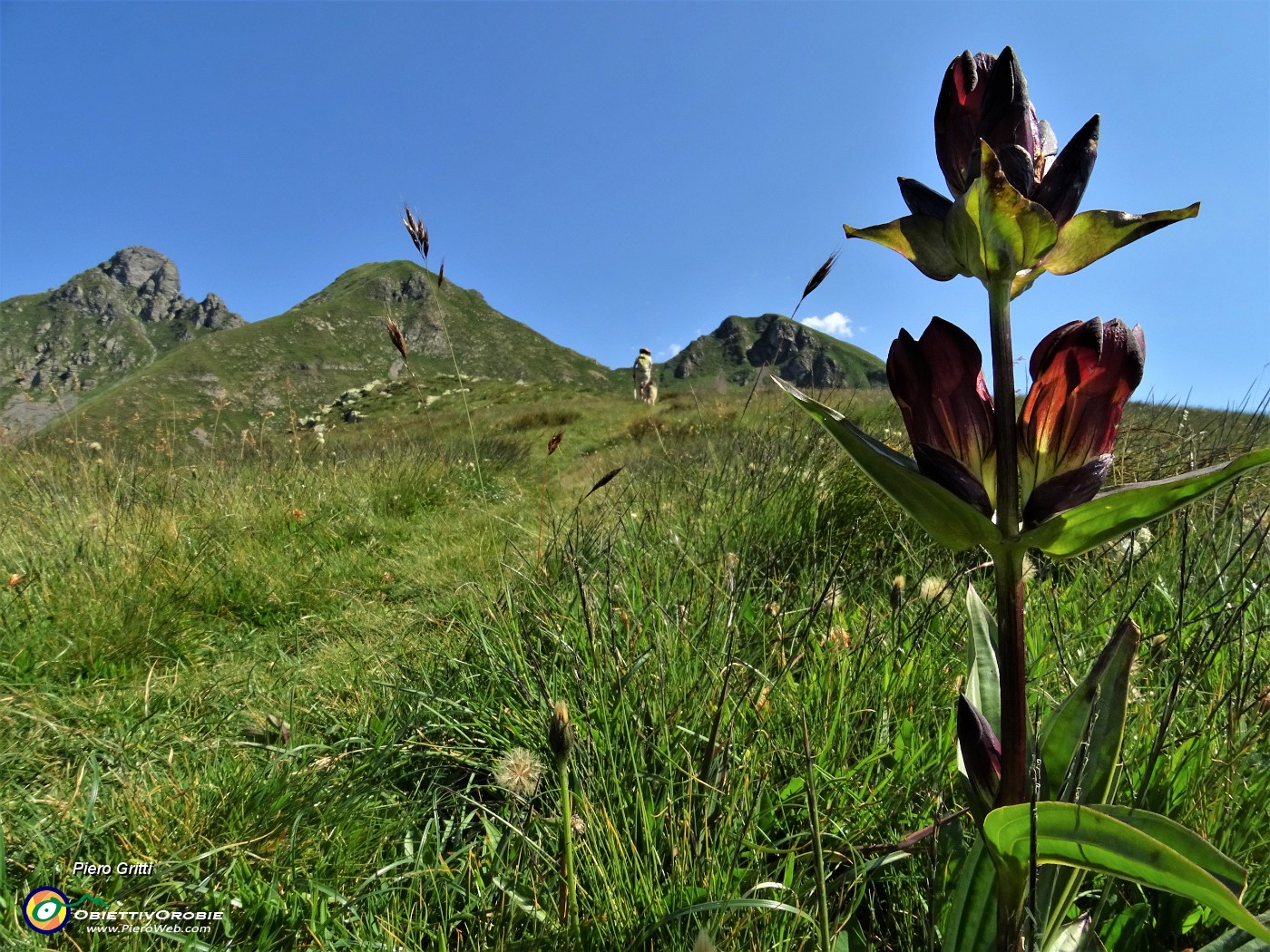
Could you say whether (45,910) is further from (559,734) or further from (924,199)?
(924,199)

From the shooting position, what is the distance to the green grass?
1179 mm

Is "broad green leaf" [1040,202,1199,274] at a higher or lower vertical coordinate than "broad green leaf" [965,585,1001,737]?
higher

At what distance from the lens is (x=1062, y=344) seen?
2.76 feet

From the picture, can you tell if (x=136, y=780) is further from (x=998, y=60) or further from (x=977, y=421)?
(x=998, y=60)

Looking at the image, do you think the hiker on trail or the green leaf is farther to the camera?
the hiker on trail

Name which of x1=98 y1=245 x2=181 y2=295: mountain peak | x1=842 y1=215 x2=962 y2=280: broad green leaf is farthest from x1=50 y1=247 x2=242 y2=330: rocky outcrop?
x1=842 y1=215 x2=962 y2=280: broad green leaf

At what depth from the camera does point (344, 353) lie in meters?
97.2

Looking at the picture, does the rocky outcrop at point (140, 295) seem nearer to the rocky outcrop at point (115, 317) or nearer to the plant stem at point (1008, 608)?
the rocky outcrop at point (115, 317)

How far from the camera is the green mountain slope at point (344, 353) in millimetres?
78000

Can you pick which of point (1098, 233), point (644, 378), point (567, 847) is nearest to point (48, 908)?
point (567, 847)

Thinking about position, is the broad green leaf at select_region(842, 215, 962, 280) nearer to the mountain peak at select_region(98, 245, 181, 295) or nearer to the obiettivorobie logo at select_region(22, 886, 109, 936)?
the obiettivorobie logo at select_region(22, 886, 109, 936)

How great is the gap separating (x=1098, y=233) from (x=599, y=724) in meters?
1.46

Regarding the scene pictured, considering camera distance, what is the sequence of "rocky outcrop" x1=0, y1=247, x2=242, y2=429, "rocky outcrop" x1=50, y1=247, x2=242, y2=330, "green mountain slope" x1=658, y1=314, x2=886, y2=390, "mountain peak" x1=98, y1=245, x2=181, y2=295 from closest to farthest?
"green mountain slope" x1=658, y1=314, x2=886, y2=390 → "rocky outcrop" x1=0, y1=247, x2=242, y2=429 → "rocky outcrop" x1=50, y1=247, x2=242, y2=330 → "mountain peak" x1=98, y1=245, x2=181, y2=295

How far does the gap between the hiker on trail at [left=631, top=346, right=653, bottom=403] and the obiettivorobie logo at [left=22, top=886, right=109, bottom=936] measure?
17.1 m
